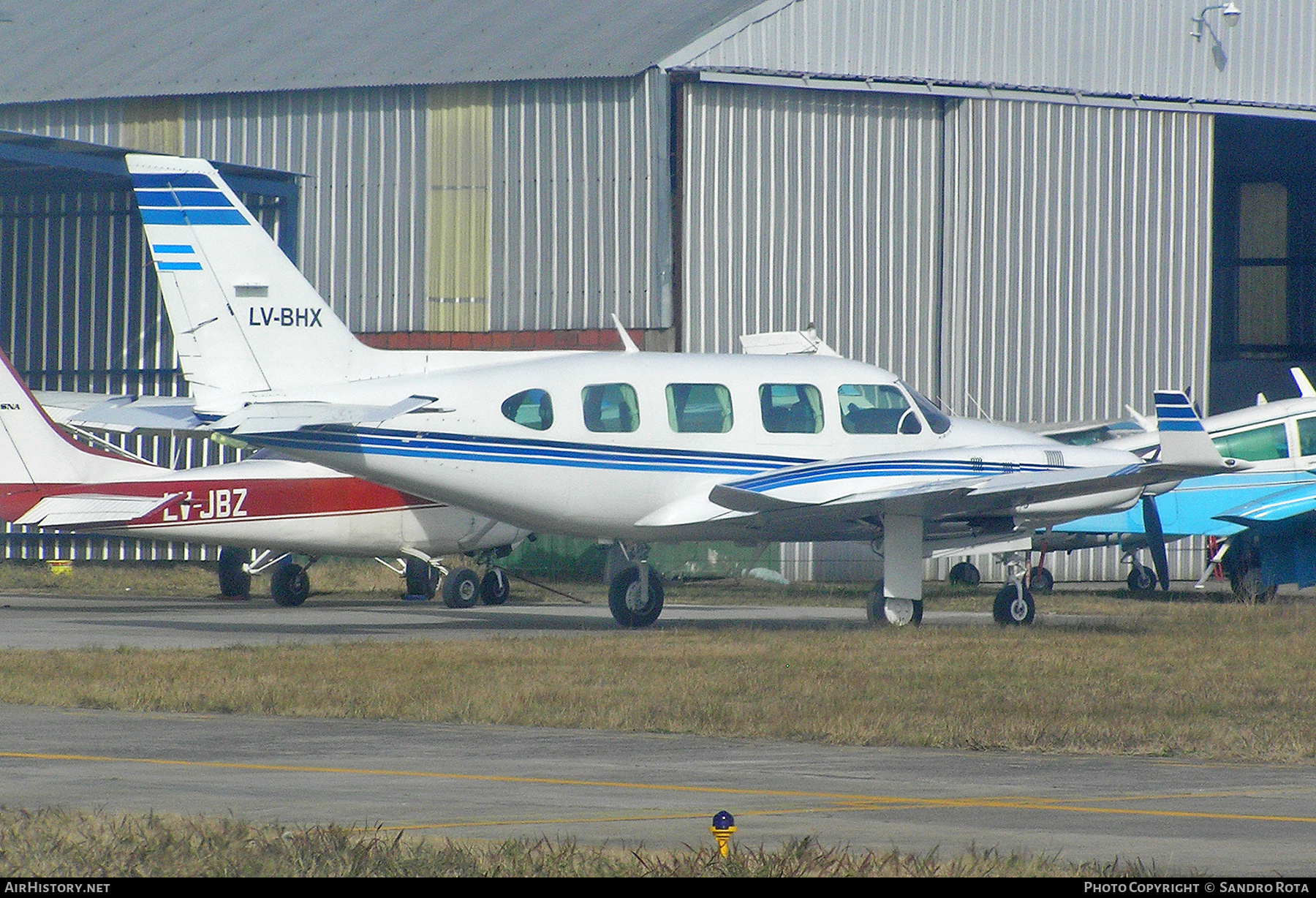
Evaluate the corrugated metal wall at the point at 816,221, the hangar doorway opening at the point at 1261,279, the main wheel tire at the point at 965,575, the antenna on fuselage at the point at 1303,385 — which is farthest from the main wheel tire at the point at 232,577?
the hangar doorway opening at the point at 1261,279

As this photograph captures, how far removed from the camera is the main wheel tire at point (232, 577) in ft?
92.4

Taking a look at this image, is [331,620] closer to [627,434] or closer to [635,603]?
[635,603]

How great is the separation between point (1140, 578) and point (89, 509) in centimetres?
1539

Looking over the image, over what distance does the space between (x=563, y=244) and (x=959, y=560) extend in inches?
340

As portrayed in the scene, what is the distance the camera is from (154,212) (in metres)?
20.1

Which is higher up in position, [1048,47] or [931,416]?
[1048,47]

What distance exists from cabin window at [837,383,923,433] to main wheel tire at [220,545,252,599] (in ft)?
38.6

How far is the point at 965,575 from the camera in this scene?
99.3 feet

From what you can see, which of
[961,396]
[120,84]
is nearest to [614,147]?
[961,396]

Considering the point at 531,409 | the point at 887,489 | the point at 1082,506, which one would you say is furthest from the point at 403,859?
the point at 1082,506

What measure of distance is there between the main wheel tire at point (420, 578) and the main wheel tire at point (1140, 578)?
34.4ft

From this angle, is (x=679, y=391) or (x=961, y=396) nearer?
(x=679, y=391)

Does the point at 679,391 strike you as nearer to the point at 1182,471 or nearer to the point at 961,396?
the point at 1182,471

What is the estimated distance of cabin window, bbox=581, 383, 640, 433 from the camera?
18.7m
